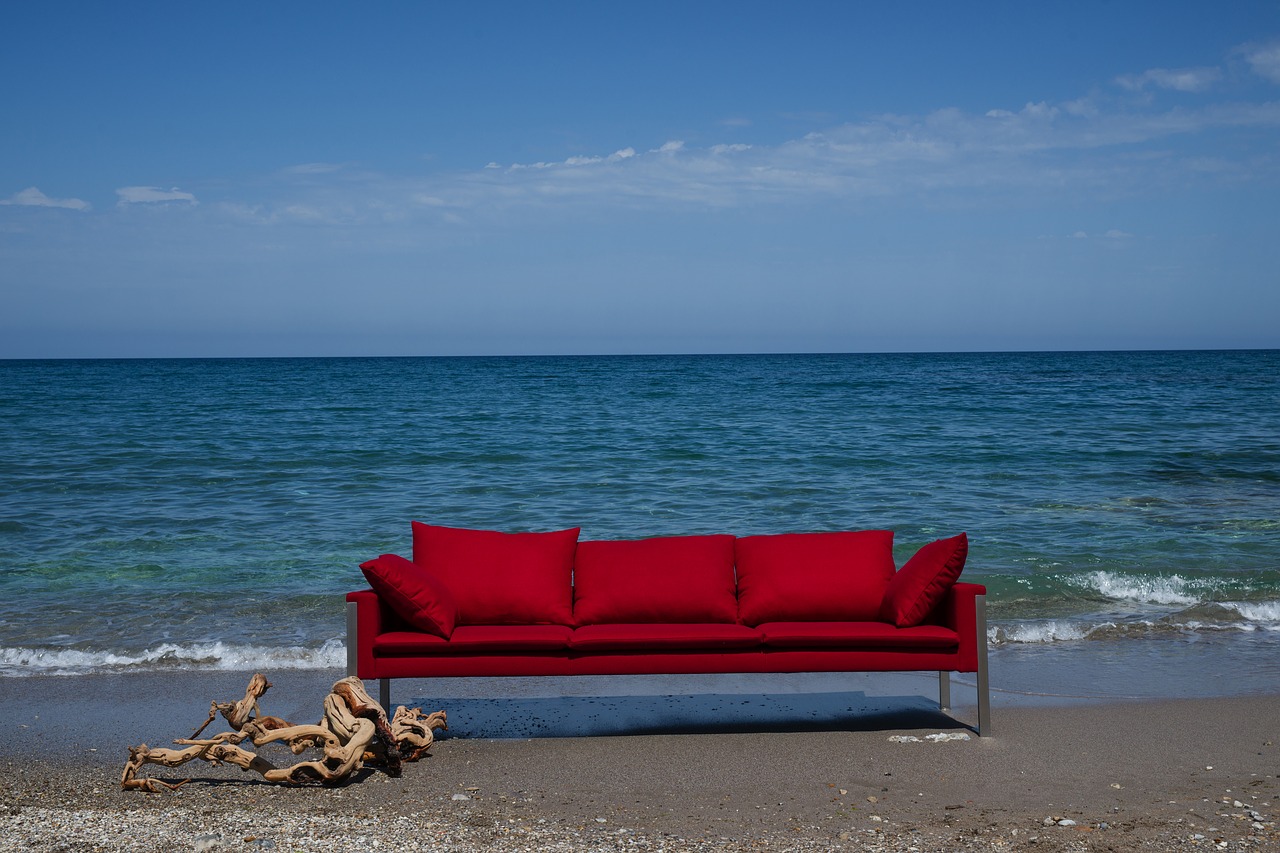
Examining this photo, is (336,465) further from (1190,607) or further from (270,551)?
(1190,607)

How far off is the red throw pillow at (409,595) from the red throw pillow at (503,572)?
35 centimetres

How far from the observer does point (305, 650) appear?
6348mm

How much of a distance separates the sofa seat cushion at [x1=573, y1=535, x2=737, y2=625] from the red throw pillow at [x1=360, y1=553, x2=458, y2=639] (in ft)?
2.30

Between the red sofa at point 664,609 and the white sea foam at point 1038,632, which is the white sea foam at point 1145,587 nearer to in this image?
the white sea foam at point 1038,632

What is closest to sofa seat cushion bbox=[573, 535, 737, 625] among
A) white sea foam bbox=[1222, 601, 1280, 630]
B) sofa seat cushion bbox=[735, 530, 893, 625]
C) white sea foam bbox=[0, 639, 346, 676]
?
sofa seat cushion bbox=[735, 530, 893, 625]

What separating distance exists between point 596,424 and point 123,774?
16213 millimetres

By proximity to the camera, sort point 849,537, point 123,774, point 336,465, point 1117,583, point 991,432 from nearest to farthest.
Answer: point 123,774 < point 849,537 < point 1117,583 < point 336,465 < point 991,432

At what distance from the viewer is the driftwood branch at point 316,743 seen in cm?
396

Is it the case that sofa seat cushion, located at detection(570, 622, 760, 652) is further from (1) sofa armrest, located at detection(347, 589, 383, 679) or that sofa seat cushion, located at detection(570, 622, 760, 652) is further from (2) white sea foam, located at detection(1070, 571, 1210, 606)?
(2) white sea foam, located at detection(1070, 571, 1210, 606)

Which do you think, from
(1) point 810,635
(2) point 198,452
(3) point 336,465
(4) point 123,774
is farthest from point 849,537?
(2) point 198,452

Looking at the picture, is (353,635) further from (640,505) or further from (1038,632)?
(640,505)

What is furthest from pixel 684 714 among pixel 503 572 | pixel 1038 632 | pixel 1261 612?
pixel 1261 612

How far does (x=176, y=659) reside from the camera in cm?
621

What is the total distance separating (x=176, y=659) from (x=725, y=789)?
3.66 meters
